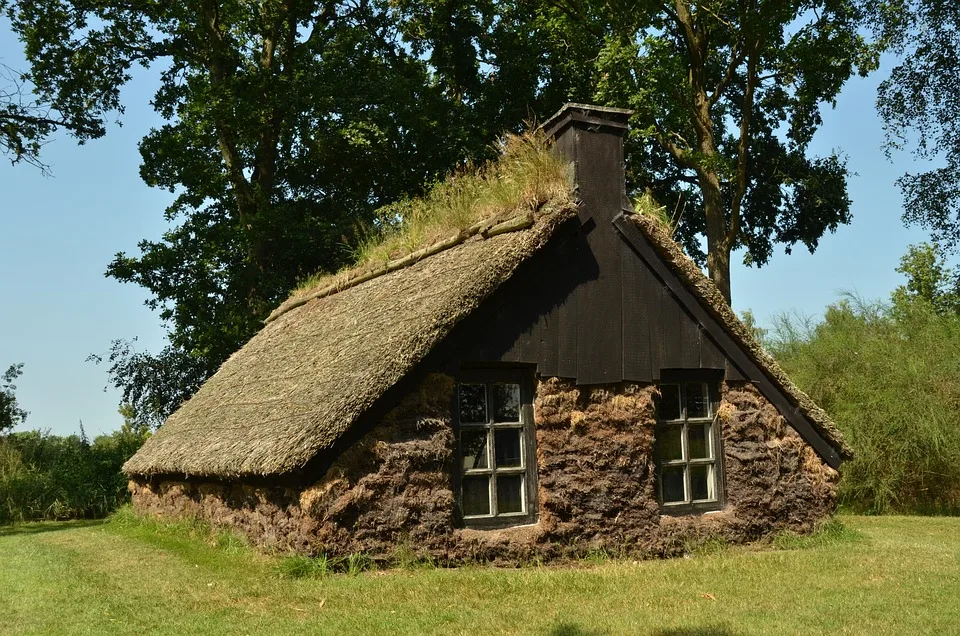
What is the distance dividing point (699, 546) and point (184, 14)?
16920 millimetres

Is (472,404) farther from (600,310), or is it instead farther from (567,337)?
(600,310)

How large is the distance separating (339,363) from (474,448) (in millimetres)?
1733

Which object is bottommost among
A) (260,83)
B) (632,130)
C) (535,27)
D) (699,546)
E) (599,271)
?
(699,546)

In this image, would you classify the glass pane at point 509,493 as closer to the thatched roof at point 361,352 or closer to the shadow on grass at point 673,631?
the thatched roof at point 361,352

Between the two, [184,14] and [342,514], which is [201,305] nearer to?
[184,14]

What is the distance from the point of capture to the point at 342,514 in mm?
8336

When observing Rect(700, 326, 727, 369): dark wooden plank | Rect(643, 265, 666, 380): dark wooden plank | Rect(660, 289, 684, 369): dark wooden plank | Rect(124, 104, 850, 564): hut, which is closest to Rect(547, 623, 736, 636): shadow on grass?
Rect(124, 104, 850, 564): hut

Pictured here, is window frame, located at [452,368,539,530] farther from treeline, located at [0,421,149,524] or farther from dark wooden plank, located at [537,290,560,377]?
treeline, located at [0,421,149,524]

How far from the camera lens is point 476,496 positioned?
925 cm

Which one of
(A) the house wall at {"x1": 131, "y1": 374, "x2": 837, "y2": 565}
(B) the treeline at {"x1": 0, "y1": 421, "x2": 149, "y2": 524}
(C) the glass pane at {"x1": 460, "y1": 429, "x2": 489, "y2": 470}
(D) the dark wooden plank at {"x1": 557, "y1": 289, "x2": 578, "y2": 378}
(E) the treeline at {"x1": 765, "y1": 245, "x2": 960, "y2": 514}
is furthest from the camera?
(B) the treeline at {"x1": 0, "y1": 421, "x2": 149, "y2": 524}

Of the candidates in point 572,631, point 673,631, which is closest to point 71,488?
point 572,631

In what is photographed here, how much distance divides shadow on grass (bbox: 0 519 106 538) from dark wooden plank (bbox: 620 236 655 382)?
10.6 metres

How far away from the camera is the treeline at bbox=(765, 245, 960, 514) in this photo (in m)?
15.5

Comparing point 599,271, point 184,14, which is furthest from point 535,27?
point 599,271
